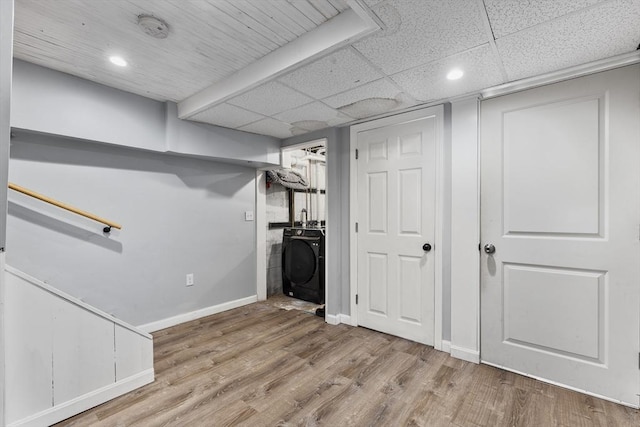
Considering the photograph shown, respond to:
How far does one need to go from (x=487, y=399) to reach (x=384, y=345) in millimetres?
900

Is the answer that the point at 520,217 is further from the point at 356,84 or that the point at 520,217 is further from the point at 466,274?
the point at 356,84

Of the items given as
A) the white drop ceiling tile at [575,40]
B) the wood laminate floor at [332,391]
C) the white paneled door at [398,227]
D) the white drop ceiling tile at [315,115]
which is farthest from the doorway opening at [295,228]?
the white drop ceiling tile at [575,40]

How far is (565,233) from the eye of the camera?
1.94 metres

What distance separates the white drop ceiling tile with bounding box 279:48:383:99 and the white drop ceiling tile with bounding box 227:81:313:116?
10cm

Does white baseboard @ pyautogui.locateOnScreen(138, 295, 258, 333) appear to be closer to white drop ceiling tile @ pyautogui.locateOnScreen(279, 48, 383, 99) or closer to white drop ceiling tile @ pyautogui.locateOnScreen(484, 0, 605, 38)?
white drop ceiling tile @ pyautogui.locateOnScreen(279, 48, 383, 99)

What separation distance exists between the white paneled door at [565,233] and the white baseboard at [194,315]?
2701 millimetres

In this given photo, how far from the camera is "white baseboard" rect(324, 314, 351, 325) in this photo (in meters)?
3.08

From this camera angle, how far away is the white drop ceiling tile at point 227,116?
2572mm

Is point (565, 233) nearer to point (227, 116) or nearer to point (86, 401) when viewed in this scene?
point (227, 116)

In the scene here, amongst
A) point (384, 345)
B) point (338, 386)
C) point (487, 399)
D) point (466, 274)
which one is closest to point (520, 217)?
point (466, 274)

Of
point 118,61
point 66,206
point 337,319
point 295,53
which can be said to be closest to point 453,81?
point 295,53

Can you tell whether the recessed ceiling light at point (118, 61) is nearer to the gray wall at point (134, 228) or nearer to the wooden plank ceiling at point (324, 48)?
the wooden plank ceiling at point (324, 48)

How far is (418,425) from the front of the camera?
1601 mm

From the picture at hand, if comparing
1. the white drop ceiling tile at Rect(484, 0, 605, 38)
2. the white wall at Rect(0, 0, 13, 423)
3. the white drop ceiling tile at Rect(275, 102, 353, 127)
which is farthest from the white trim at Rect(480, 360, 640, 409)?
the white wall at Rect(0, 0, 13, 423)
